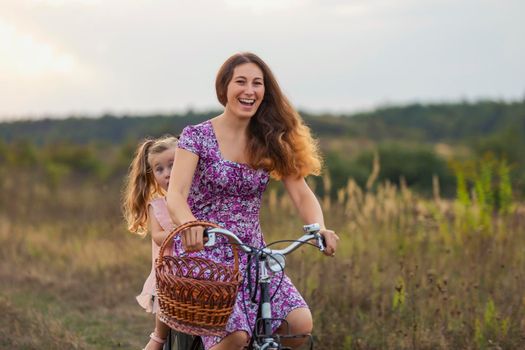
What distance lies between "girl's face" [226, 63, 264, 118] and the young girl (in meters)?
1.11

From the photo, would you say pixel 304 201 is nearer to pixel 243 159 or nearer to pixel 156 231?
pixel 243 159

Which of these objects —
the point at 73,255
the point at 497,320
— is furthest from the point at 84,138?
the point at 497,320

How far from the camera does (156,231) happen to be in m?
5.98

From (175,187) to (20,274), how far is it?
7.70m

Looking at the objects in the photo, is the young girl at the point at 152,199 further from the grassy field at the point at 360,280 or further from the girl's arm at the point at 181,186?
the grassy field at the point at 360,280

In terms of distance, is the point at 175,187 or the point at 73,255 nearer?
→ the point at 175,187

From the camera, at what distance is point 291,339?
4918 millimetres

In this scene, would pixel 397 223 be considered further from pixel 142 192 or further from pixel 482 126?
pixel 482 126

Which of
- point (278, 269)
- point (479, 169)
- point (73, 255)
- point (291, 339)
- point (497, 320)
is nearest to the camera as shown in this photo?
point (278, 269)

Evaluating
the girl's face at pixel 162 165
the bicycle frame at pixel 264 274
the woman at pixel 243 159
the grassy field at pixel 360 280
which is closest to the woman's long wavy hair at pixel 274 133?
the woman at pixel 243 159

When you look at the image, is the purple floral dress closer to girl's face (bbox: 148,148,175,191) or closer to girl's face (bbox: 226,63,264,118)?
girl's face (bbox: 226,63,264,118)

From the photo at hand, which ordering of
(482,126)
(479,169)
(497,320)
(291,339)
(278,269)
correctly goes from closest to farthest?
(278,269) < (291,339) < (497,320) < (479,169) < (482,126)

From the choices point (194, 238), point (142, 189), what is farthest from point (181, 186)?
point (142, 189)

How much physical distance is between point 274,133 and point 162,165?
113 cm
